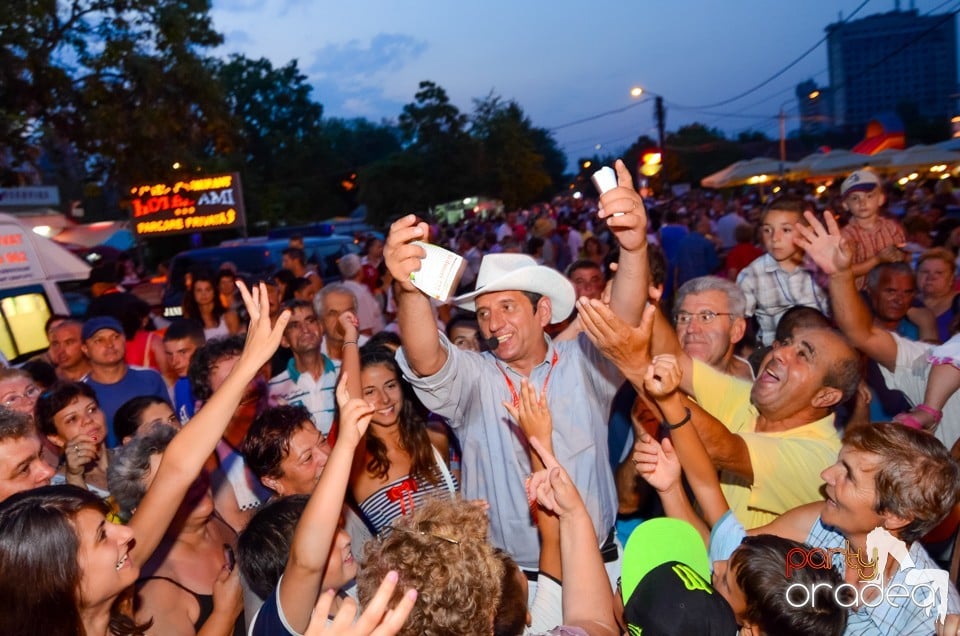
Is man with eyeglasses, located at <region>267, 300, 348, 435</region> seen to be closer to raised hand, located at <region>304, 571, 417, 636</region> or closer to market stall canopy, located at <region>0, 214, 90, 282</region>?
raised hand, located at <region>304, 571, 417, 636</region>

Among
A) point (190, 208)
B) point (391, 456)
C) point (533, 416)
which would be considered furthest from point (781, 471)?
point (190, 208)

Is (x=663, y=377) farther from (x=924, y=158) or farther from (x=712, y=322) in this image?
(x=924, y=158)

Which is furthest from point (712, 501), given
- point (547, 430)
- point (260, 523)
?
point (260, 523)

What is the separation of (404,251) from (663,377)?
1027mm

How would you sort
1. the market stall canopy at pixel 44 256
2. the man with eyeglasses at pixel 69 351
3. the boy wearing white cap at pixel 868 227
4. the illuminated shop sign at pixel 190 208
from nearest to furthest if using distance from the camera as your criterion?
the man with eyeglasses at pixel 69 351 → the boy wearing white cap at pixel 868 227 → the market stall canopy at pixel 44 256 → the illuminated shop sign at pixel 190 208

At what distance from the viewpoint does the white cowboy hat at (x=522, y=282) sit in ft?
11.4

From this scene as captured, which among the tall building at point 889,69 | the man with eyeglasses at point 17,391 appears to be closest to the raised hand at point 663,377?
the man with eyeglasses at point 17,391

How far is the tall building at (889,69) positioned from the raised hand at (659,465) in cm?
9005

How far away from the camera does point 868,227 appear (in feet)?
20.0

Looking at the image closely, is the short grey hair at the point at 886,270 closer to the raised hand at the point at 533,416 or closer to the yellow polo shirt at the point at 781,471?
the yellow polo shirt at the point at 781,471

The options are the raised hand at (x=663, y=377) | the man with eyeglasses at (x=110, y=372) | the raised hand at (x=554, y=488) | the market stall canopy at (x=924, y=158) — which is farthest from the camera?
the market stall canopy at (x=924, y=158)

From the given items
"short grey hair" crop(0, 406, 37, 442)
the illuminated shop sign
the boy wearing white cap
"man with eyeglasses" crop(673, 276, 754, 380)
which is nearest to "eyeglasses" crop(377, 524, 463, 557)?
"short grey hair" crop(0, 406, 37, 442)

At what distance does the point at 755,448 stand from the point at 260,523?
1860mm

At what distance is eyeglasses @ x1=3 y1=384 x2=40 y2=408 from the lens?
4.30 meters
